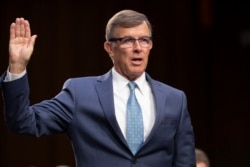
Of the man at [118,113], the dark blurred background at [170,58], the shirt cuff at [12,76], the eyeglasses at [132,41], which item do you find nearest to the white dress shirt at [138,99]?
the man at [118,113]

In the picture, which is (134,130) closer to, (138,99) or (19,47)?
(138,99)

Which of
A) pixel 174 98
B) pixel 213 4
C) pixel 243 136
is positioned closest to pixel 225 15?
pixel 213 4

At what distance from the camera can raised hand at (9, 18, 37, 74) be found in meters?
2.56

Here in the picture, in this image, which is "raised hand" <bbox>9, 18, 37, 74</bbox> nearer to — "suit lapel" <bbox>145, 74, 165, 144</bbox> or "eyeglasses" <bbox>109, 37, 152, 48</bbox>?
"eyeglasses" <bbox>109, 37, 152, 48</bbox>

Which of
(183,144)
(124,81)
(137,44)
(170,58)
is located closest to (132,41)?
(137,44)

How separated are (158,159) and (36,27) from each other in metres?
3.03

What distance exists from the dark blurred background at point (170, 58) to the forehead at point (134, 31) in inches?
112

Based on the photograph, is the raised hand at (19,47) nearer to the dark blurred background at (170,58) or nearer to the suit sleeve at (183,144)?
the suit sleeve at (183,144)

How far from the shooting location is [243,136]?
600 cm

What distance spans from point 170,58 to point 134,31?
312 centimetres

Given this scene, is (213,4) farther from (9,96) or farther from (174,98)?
(9,96)

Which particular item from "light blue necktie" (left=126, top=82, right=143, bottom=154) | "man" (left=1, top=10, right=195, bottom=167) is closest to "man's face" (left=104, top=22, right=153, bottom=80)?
"man" (left=1, top=10, right=195, bottom=167)

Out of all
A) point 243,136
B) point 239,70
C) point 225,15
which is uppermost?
point 225,15

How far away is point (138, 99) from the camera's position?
2.81m
